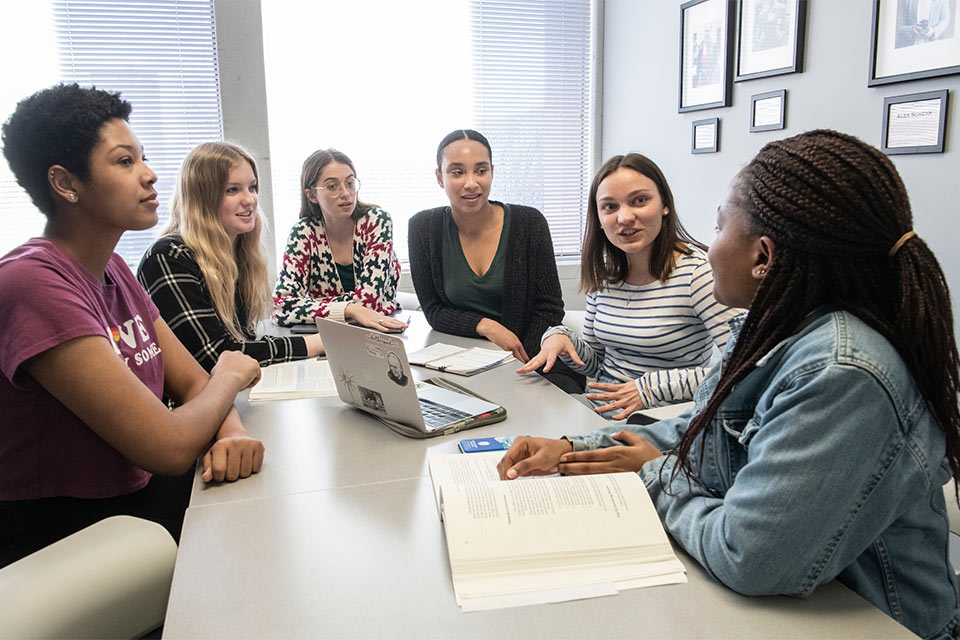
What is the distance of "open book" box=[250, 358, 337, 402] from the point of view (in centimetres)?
174

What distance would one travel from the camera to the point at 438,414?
60.4 inches

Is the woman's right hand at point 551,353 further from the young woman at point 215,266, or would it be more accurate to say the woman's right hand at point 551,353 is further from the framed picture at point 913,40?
the framed picture at point 913,40

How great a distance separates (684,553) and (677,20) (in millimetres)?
3293

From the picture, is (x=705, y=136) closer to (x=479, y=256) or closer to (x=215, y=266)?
(x=479, y=256)

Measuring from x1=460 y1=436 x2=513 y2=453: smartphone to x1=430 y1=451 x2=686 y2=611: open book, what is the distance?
12.3 inches

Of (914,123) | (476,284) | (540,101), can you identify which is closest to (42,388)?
(476,284)

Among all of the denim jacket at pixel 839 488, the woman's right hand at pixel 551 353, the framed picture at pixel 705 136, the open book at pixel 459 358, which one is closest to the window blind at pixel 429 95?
the framed picture at pixel 705 136

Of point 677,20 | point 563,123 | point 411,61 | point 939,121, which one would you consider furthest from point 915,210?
point 411,61

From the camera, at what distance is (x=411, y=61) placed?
157 inches

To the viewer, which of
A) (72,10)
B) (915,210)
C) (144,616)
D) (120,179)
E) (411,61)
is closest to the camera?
(144,616)

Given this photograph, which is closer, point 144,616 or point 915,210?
point 144,616

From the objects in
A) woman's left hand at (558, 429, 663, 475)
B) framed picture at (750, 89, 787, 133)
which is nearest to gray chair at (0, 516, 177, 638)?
woman's left hand at (558, 429, 663, 475)

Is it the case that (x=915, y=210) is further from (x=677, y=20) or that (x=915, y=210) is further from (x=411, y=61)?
(x=411, y=61)

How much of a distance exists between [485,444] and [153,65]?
3.27 m
